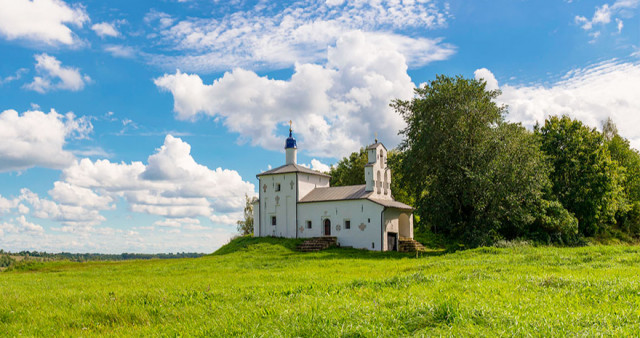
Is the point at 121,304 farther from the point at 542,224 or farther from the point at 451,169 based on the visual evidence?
the point at 542,224

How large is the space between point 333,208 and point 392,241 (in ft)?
20.7

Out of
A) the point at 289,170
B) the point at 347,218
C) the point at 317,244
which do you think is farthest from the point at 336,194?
the point at 317,244

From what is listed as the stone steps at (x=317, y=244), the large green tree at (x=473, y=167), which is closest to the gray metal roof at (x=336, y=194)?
the stone steps at (x=317, y=244)

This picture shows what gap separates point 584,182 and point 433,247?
14685 mm

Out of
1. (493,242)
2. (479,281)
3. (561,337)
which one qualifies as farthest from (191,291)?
(493,242)

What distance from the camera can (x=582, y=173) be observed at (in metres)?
44.0

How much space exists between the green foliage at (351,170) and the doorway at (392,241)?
18.3m

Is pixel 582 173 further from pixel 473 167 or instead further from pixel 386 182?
pixel 386 182

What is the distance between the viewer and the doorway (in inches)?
1734

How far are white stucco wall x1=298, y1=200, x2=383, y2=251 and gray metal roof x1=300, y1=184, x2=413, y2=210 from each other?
15.4 inches

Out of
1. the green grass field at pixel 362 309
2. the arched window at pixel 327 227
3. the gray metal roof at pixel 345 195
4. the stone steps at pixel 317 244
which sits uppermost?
the gray metal roof at pixel 345 195

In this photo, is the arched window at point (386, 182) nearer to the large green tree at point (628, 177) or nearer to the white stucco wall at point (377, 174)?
the white stucco wall at point (377, 174)

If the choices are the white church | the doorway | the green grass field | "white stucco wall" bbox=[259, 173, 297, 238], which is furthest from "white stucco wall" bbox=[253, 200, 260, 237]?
the green grass field

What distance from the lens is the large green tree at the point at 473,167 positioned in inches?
1380
